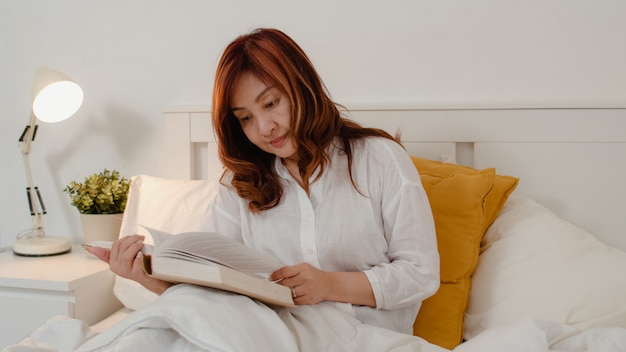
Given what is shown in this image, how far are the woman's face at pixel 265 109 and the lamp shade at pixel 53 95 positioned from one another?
757 millimetres

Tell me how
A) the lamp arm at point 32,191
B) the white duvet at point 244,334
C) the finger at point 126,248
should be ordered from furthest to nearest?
the lamp arm at point 32,191
the finger at point 126,248
the white duvet at point 244,334

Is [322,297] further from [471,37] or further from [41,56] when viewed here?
[41,56]

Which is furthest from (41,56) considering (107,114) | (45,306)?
(45,306)

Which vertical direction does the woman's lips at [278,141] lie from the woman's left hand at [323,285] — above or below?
above

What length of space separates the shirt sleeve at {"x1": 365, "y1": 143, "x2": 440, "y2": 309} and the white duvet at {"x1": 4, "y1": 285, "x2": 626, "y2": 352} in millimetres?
136

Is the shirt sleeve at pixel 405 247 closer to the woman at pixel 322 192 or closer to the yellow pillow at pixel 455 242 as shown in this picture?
the woman at pixel 322 192

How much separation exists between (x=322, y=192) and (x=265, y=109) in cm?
21

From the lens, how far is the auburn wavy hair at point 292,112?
1.11 metres

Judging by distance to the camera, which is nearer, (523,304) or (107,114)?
(523,304)

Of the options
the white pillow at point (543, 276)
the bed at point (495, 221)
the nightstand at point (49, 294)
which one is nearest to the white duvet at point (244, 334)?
the bed at point (495, 221)

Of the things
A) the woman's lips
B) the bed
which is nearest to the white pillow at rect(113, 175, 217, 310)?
the bed

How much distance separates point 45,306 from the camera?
4.73 ft

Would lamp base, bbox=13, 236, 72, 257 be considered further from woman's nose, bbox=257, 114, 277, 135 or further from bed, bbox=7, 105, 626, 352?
woman's nose, bbox=257, 114, 277, 135

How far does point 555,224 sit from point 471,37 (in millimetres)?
563
